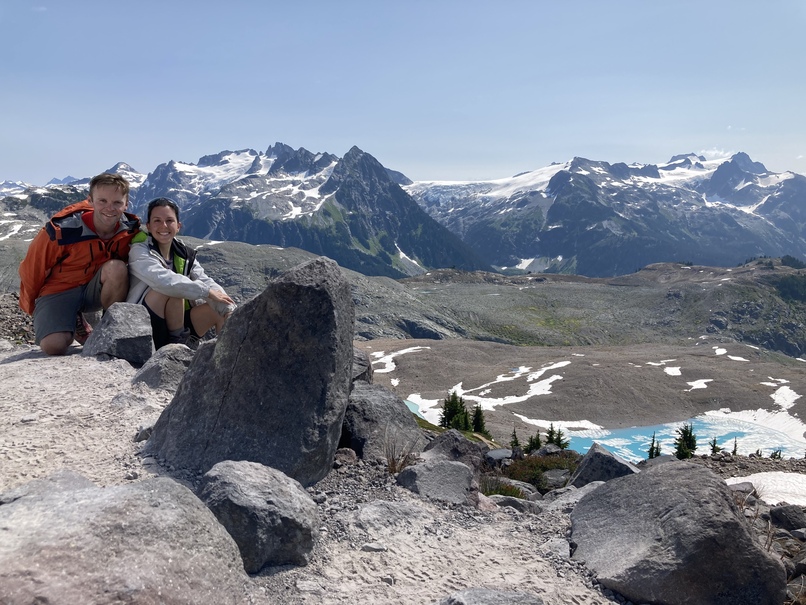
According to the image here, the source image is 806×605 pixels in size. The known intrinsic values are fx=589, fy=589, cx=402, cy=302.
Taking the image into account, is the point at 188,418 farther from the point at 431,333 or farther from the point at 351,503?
the point at 431,333

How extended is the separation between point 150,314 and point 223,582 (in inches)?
340

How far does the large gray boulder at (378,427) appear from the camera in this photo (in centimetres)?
968

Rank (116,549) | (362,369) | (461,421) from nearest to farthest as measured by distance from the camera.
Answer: (116,549), (362,369), (461,421)

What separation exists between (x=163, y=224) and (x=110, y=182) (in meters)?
1.27

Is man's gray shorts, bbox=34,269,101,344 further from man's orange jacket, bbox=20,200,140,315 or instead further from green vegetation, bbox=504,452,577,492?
green vegetation, bbox=504,452,577,492

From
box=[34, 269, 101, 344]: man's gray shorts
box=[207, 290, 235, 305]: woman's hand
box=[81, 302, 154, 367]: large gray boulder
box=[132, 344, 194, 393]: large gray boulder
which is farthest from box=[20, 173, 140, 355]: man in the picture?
box=[132, 344, 194, 393]: large gray boulder

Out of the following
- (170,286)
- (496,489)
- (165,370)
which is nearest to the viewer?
(165,370)

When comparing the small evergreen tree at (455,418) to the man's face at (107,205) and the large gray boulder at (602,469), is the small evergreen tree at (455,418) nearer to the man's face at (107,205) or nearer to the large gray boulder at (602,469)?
the large gray boulder at (602,469)

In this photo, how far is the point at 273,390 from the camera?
784 cm

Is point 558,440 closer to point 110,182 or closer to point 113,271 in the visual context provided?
point 113,271

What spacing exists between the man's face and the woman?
0.57m

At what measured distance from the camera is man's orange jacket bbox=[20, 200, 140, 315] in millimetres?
11734

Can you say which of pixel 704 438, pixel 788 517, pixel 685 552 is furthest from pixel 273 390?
pixel 704 438

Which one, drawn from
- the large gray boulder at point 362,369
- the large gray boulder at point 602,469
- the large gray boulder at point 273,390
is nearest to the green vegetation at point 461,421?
the large gray boulder at point 602,469
